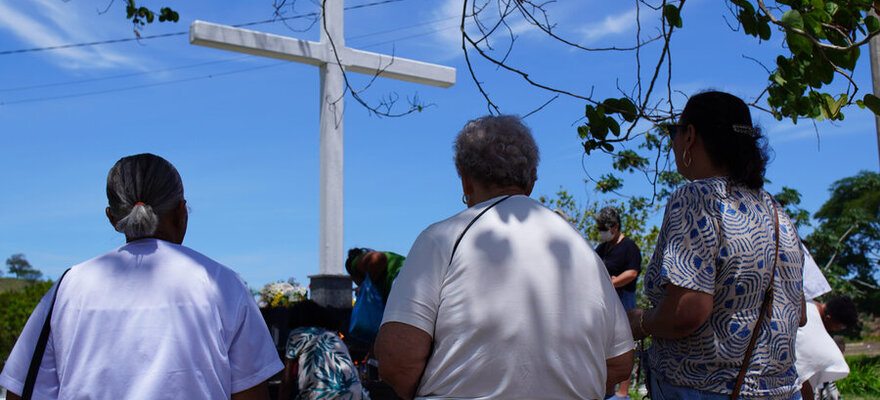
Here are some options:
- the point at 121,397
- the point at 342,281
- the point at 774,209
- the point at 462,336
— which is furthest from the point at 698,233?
the point at 342,281

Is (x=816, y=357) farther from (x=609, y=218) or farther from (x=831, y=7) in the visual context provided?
(x=609, y=218)

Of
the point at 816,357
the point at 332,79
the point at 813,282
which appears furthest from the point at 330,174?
the point at 816,357

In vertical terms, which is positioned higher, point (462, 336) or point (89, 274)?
point (89, 274)

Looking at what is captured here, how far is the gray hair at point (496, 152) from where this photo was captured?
2.09 metres

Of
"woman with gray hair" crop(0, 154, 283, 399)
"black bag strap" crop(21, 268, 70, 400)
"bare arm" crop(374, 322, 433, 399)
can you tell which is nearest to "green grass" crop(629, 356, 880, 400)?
"bare arm" crop(374, 322, 433, 399)

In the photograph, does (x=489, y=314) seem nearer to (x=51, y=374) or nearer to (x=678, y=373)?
(x=678, y=373)

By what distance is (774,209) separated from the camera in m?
2.27

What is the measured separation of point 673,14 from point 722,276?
82 cm

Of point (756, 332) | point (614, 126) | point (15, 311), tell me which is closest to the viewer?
point (756, 332)

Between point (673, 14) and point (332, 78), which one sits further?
point (332, 78)

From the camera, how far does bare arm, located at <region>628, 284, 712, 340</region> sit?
2.04 m

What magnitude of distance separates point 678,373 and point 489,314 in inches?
25.2

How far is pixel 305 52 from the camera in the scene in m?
7.94

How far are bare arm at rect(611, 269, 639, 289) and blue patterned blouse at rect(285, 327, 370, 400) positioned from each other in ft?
8.93
